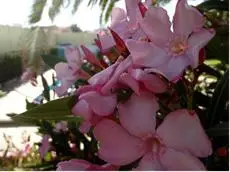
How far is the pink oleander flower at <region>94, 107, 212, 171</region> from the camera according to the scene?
11.6 inches

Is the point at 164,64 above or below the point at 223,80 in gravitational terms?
above

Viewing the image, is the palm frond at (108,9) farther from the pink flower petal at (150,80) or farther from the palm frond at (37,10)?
the pink flower petal at (150,80)

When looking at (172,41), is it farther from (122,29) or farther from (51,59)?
(51,59)

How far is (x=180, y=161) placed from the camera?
0.97 feet

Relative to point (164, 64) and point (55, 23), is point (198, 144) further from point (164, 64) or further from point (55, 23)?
point (55, 23)

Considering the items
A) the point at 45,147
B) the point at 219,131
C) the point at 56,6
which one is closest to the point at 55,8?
the point at 56,6

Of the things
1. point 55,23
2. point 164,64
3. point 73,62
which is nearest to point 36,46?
point 55,23

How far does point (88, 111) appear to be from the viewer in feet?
0.99

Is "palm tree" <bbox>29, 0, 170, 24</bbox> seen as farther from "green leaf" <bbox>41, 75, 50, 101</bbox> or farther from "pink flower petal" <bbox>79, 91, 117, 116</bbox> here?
"pink flower petal" <bbox>79, 91, 117, 116</bbox>

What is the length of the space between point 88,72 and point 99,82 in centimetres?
17

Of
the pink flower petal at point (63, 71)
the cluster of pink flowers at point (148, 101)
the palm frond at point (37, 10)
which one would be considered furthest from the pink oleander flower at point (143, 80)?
the palm frond at point (37, 10)

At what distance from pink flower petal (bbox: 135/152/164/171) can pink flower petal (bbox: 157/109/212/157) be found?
0.02 meters

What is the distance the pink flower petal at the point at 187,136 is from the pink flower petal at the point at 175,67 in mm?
27

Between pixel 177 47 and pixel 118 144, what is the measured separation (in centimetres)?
9
